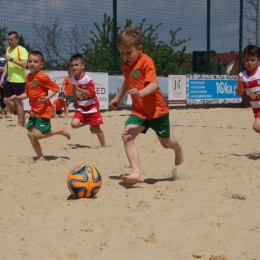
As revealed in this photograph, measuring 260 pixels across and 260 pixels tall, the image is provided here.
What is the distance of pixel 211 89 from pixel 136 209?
50.2 feet

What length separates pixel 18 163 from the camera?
6805mm

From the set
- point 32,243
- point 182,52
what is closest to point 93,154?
point 32,243

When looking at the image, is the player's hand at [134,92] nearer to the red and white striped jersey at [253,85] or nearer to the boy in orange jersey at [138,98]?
the boy in orange jersey at [138,98]

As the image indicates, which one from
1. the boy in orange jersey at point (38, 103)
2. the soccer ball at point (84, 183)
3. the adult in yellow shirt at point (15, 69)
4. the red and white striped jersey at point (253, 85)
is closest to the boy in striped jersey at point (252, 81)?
the red and white striped jersey at point (253, 85)

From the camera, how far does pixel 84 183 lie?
4.71 m

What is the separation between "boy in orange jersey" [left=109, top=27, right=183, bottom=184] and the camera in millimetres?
5312

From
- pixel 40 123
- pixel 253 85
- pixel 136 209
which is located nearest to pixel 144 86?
pixel 136 209

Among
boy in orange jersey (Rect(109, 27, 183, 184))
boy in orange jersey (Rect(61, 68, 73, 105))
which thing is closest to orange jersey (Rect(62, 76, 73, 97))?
boy in orange jersey (Rect(61, 68, 73, 105))

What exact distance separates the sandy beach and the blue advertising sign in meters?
10.9

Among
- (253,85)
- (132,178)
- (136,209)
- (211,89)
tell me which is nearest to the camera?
(136,209)

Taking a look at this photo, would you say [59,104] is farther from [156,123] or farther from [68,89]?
→ [156,123]

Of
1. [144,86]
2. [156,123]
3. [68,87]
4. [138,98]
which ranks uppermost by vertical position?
[144,86]

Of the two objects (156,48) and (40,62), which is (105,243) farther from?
(156,48)

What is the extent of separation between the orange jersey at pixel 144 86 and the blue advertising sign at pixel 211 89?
1294 centimetres
